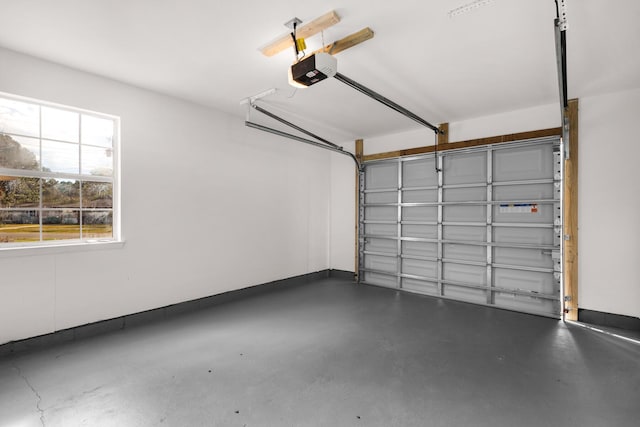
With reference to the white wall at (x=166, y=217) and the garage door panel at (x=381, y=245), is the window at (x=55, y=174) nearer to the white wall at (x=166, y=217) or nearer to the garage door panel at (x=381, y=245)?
the white wall at (x=166, y=217)

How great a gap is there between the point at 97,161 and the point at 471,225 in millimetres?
5214

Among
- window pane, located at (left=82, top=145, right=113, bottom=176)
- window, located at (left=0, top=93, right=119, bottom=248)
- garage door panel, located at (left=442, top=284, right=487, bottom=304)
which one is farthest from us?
garage door panel, located at (left=442, top=284, right=487, bottom=304)

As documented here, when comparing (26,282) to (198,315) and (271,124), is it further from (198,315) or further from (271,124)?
(271,124)

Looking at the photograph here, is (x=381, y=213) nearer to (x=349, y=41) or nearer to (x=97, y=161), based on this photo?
(x=349, y=41)

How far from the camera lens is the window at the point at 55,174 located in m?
2.97

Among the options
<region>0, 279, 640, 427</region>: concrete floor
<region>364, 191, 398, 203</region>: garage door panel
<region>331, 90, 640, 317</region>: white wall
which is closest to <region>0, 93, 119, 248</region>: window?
<region>0, 279, 640, 427</region>: concrete floor

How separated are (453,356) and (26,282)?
418 cm

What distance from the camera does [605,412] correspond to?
213cm

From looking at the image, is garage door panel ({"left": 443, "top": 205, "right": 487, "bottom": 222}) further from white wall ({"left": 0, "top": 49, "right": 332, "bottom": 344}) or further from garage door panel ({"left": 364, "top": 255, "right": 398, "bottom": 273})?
white wall ({"left": 0, "top": 49, "right": 332, "bottom": 344})

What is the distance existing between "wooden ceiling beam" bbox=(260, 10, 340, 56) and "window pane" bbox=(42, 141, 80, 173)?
2.39 metres

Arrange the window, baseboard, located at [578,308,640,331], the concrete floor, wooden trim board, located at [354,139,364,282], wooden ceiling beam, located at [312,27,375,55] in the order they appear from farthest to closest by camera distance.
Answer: wooden trim board, located at [354,139,364,282]
baseboard, located at [578,308,640,331]
the window
wooden ceiling beam, located at [312,27,375,55]
the concrete floor

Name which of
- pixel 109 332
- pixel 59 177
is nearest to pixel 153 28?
pixel 59 177

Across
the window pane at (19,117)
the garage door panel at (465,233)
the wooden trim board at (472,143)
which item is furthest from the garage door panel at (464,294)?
the window pane at (19,117)

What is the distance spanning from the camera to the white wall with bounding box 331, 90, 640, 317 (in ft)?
12.1
